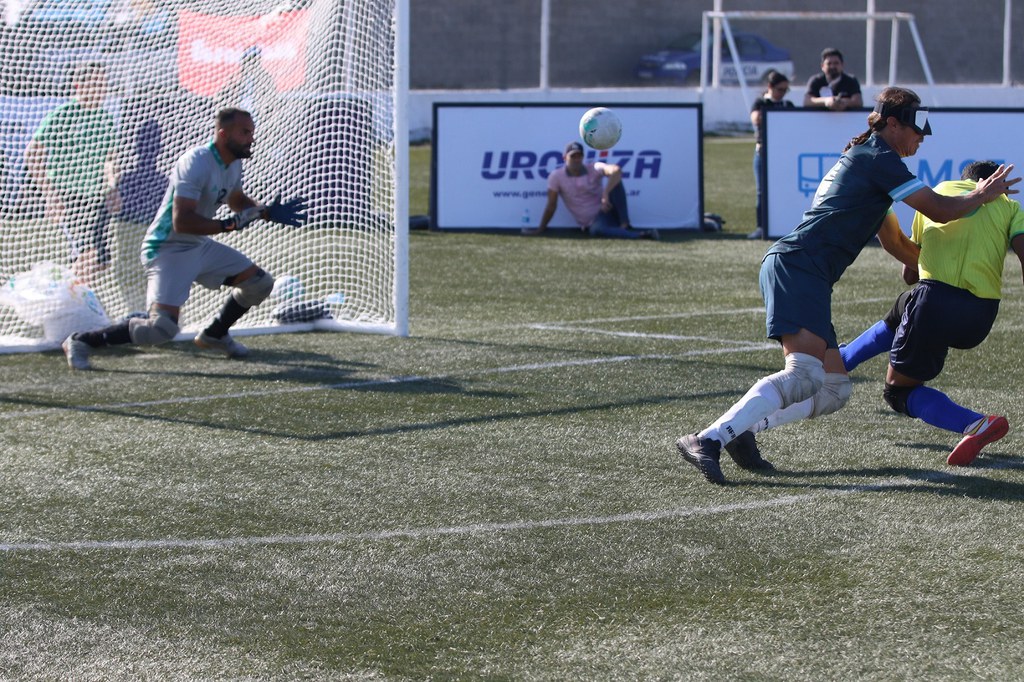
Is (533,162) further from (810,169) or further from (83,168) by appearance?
(83,168)

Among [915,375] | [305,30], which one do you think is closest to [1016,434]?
[915,375]

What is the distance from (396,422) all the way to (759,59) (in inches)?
1288

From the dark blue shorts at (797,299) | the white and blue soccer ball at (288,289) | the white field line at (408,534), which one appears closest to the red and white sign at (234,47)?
the white and blue soccer ball at (288,289)

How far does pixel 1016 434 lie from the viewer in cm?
752

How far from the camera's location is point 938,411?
23.2ft

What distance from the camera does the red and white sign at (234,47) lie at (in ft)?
38.2

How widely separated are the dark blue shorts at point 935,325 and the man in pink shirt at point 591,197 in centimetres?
1002

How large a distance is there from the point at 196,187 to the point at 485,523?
169 inches

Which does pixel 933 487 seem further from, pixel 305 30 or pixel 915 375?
pixel 305 30

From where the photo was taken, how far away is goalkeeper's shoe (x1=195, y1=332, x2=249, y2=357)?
10055mm

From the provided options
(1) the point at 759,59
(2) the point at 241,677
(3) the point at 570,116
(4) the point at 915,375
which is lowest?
(2) the point at 241,677

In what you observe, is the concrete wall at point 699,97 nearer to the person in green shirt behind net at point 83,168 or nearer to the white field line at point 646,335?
the person in green shirt behind net at point 83,168

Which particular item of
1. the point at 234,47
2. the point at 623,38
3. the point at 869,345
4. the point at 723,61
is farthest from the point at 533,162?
the point at 623,38

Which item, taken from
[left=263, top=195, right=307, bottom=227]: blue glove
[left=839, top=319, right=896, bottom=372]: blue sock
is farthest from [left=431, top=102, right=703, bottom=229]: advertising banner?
[left=839, top=319, right=896, bottom=372]: blue sock
